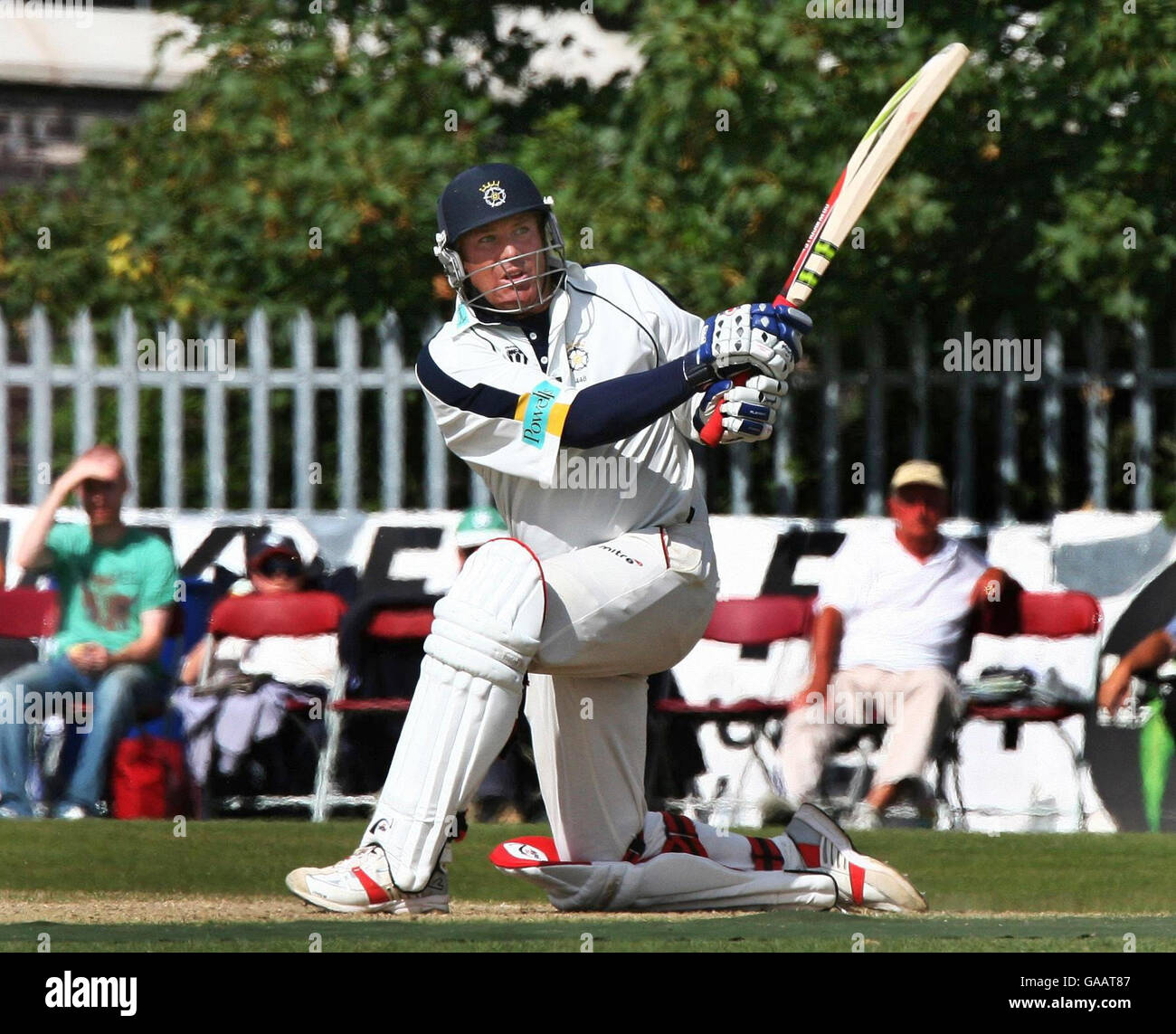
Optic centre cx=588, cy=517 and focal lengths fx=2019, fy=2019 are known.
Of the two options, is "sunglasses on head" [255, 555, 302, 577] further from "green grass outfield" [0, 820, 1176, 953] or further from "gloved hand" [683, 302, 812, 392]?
"gloved hand" [683, 302, 812, 392]

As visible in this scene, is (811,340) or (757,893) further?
(811,340)

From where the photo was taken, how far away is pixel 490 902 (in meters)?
5.52

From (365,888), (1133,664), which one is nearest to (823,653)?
(1133,664)

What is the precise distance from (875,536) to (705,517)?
3124mm

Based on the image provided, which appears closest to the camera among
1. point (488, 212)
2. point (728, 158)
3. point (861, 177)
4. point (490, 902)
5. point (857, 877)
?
point (488, 212)

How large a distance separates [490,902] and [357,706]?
2524mm

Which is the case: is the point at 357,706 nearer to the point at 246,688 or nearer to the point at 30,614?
the point at 246,688

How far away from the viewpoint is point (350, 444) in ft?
27.2

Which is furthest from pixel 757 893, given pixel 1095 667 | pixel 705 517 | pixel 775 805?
pixel 1095 667

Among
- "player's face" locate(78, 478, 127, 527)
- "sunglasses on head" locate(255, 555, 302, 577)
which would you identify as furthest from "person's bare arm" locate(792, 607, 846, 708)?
"player's face" locate(78, 478, 127, 527)

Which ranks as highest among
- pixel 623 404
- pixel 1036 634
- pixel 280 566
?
pixel 623 404

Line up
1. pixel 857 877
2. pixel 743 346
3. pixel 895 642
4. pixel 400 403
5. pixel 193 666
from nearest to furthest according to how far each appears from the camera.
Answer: pixel 743 346 → pixel 857 877 → pixel 895 642 → pixel 193 666 → pixel 400 403

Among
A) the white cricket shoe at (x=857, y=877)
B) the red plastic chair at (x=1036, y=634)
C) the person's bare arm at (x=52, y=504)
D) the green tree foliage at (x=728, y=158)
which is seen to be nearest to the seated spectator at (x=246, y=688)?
the person's bare arm at (x=52, y=504)
